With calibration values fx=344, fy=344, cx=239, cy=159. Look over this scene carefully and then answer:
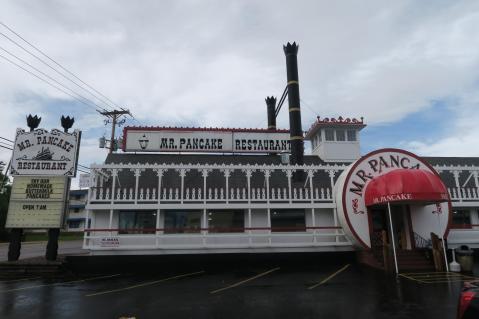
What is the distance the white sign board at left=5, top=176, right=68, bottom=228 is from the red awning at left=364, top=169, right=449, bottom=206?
15314mm

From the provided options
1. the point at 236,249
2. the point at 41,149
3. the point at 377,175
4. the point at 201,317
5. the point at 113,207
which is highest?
the point at 41,149

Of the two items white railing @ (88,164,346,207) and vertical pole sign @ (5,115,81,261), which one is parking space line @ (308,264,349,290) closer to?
white railing @ (88,164,346,207)

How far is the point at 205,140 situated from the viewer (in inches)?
962

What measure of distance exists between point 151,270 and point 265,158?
11.6m

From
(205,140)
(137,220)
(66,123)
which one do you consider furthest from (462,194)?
(66,123)

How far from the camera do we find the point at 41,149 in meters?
17.8

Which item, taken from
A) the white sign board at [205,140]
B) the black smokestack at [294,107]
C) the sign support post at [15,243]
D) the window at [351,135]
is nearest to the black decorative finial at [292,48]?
the black smokestack at [294,107]

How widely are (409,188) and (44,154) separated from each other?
17536mm

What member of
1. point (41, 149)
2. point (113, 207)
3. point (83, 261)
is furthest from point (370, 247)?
point (41, 149)

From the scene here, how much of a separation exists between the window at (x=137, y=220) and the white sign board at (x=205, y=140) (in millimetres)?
6387

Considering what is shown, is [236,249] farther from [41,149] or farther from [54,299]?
[41,149]

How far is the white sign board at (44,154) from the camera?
17594 mm

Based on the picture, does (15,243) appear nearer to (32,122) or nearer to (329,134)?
(32,122)

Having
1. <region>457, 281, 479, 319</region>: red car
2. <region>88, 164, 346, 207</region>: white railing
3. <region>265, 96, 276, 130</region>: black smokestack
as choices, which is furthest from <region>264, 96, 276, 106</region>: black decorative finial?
<region>457, 281, 479, 319</region>: red car
